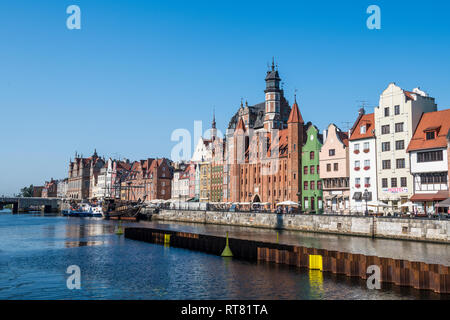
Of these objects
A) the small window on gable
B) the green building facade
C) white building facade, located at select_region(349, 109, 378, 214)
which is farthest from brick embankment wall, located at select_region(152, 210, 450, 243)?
the small window on gable

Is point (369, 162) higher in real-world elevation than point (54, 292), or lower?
higher

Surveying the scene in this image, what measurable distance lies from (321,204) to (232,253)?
161ft

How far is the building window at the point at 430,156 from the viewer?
65175 mm

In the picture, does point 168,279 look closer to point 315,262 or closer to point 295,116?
point 315,262

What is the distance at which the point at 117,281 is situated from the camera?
1318 inches

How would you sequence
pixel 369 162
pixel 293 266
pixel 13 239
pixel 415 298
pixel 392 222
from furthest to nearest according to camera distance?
pixel 369 162 → pixel 13 239 → pixel 392 222 → pixel 293 266 → pixel 415 298

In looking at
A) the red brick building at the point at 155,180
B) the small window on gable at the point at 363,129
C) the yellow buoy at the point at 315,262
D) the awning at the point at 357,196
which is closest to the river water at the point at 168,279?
the yellow buoy at the point at 315,262

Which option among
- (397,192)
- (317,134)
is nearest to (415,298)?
(397,192)

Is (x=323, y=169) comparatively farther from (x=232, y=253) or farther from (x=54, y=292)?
(x=54, y=292)

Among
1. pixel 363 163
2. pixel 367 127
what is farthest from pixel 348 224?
pixel 367 127

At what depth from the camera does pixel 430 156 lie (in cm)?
6650

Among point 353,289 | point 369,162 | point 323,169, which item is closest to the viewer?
point 353,289

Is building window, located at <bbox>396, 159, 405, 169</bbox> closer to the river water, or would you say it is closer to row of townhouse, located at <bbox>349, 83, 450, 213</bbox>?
row of townhouse, located at <bbox>349, 83, 450, 213</bbox>

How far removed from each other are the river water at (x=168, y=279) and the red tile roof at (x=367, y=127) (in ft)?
140
